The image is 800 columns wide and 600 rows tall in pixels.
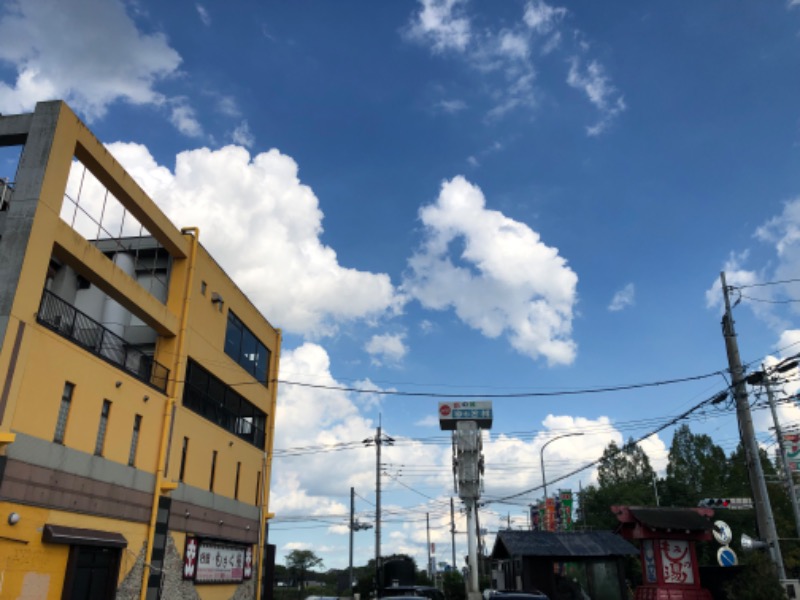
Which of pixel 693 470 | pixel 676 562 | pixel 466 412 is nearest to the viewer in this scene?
pixel 676 562

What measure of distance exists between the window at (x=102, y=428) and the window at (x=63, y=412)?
1485mm

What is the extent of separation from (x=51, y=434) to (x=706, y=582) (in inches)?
864

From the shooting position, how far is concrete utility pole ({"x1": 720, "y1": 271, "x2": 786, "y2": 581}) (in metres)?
16.5

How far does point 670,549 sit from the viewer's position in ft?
70.7

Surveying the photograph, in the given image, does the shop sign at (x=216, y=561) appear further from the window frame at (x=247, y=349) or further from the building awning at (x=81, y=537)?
the window frame at (x=247, y=349)

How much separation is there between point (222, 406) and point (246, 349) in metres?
3.95

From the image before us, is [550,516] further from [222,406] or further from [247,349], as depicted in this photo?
[222,406]

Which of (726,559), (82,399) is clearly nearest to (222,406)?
(82,399)

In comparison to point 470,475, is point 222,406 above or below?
above

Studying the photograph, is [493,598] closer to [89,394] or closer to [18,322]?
[89,394]

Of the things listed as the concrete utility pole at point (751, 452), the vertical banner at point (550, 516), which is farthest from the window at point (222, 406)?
the vertical banner at point (550, 516)

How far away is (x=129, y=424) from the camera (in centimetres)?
2031

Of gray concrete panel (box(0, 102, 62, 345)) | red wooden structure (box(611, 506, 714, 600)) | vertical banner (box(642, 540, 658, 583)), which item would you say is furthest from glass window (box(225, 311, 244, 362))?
vertical banner (box(642, 540, 658, 583))

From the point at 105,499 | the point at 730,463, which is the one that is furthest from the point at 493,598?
the point at 730,463
